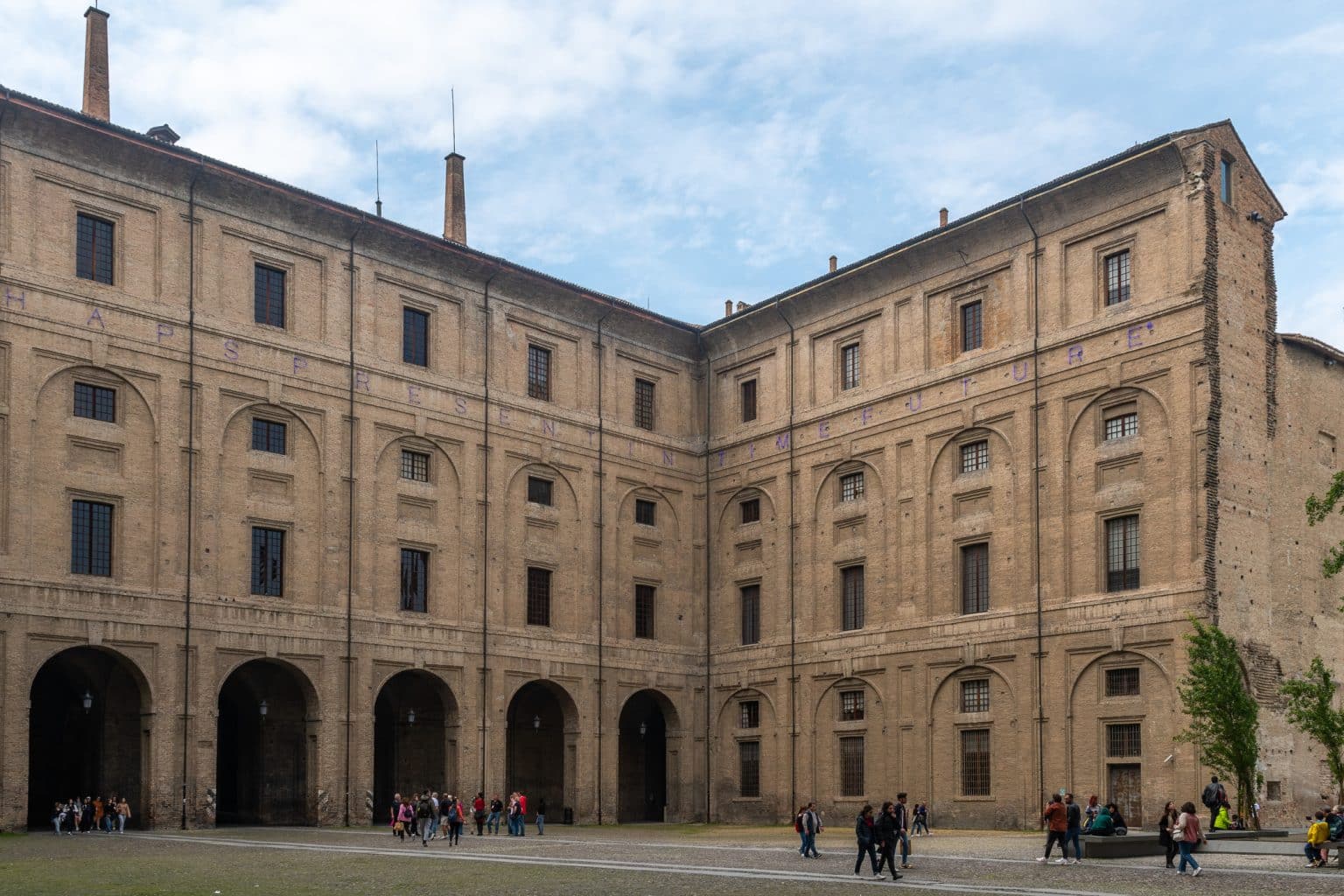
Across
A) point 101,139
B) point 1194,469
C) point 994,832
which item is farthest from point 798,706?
point 101,139

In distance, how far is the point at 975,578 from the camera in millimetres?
37625

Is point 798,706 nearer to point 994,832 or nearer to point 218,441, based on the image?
point 994,832

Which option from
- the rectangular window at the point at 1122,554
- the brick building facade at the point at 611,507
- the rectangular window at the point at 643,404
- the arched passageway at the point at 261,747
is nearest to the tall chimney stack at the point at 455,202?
the brick building facade at the point at 611,507

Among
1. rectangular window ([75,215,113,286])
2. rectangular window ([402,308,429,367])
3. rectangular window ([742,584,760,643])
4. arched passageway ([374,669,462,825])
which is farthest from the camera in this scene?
rectangular window ([742,584,760,643])

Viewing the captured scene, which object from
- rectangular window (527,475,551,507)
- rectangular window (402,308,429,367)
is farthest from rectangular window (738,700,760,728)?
rectangular window (402,308,429,367)

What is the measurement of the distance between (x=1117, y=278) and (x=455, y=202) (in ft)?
60.7

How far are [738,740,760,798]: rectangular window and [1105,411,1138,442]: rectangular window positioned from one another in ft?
44.4

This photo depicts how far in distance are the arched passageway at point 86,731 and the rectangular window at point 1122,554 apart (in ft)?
69.9

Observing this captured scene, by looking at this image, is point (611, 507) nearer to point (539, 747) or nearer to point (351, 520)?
point (539, 747)

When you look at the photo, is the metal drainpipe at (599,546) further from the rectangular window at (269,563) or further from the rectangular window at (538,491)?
the rectangular window at (269,563)

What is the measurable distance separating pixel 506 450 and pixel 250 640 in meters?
8.90

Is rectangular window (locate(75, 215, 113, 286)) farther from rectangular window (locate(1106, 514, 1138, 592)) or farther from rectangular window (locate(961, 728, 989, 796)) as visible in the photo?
rectangular window (locate(1106, 514, 1138, 592))

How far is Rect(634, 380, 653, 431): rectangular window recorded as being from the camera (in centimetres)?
4488

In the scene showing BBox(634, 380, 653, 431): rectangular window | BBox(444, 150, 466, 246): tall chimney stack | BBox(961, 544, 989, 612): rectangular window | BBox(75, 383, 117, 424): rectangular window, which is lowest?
BBox(961, 544, 989, 612): rectangular window
